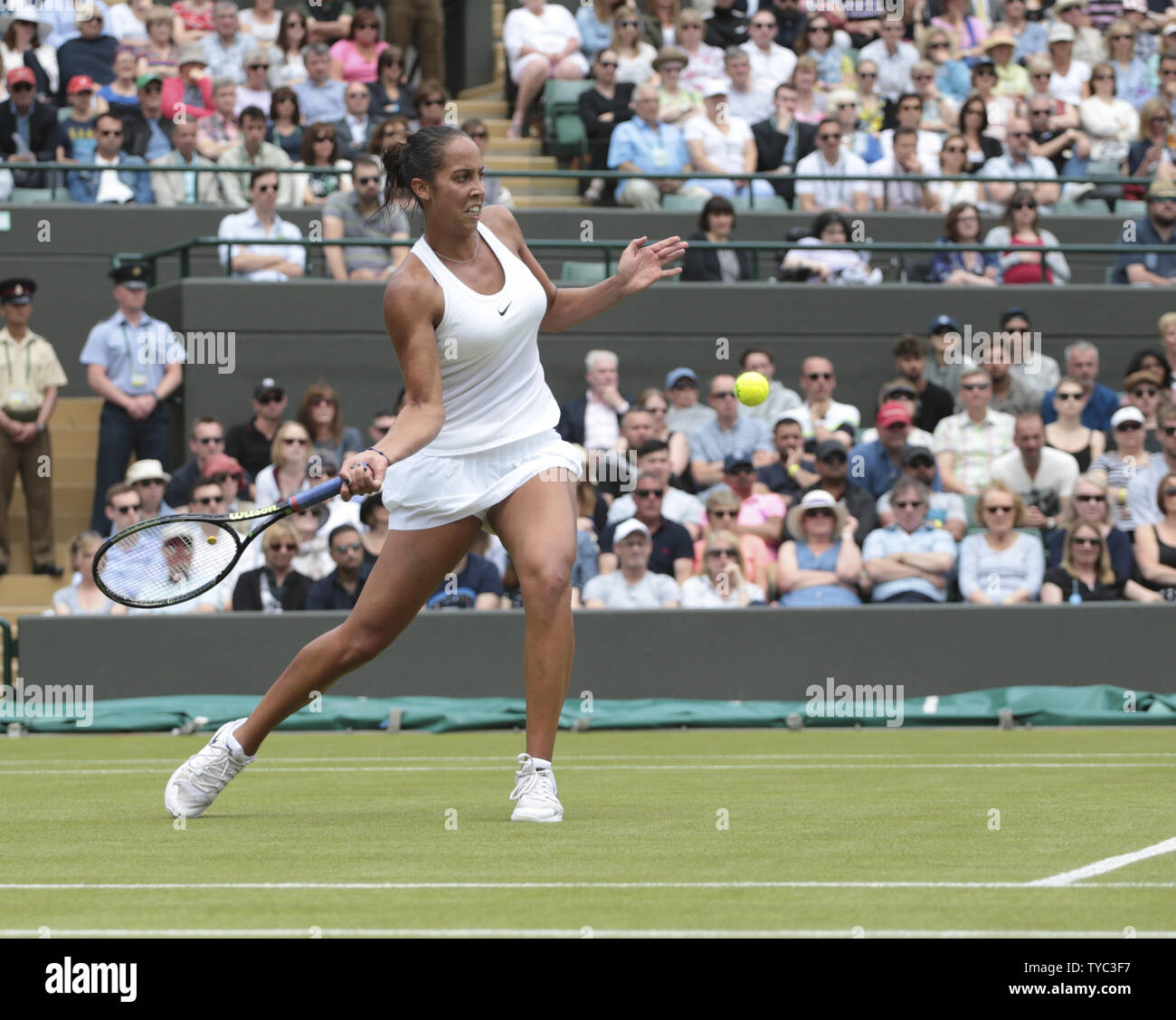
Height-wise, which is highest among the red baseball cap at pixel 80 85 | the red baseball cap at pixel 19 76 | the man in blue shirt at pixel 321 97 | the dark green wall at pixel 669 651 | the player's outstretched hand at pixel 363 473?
the red baseball cap at pixel 19 76

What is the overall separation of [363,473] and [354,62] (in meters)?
12.9

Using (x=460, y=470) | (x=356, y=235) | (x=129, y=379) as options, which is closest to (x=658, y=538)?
(x=356, y=235)

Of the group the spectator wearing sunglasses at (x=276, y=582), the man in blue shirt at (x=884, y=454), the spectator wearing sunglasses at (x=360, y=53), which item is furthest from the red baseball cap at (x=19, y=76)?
the man in blue shirt at (x=884, y=454)

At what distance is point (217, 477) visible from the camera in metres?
13.1

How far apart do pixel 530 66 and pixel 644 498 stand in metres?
7.08

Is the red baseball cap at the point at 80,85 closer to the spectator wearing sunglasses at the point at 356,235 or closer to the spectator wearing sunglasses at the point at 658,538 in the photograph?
the spectator wearing sunglasses at the point at 356,235

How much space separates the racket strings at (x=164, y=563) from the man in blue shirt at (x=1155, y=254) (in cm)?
1129

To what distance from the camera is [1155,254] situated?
17047 millimetres

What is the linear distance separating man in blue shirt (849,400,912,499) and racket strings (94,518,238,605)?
7329 mm

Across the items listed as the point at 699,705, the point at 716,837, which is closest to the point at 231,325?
the point at 699,705

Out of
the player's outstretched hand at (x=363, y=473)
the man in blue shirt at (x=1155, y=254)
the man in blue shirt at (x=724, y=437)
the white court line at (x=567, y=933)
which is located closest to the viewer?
the white court line at (x=567, y=933)

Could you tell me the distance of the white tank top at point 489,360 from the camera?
670 centimetres

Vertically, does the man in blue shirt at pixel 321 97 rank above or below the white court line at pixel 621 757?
above

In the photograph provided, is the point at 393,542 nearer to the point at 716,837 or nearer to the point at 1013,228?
the point at 716,837
